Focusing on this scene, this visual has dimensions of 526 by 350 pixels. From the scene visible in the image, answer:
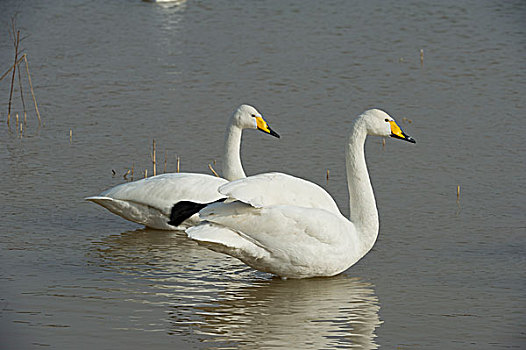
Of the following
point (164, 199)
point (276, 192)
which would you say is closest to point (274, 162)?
point (164, 199)

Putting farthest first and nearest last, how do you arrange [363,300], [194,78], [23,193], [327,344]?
[194,78]
[23,193]
[363,300]
[327,344]

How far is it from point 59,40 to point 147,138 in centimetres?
730

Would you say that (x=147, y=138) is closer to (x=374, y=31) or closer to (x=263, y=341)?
(x=263, y=341)

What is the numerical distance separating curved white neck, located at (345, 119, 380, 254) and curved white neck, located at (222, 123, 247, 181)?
1714 millimetres

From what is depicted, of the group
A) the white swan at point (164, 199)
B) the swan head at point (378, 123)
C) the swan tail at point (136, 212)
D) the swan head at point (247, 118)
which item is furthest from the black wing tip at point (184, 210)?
the swan head at point (378, 123)

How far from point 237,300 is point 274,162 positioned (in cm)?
413

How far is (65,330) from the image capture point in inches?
257

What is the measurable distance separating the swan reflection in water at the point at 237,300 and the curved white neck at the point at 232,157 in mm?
984

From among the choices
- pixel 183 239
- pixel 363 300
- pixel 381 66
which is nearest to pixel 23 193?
pixel 183 239

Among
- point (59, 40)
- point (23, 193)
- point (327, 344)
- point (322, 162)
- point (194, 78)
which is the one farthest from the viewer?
point (59, 40)

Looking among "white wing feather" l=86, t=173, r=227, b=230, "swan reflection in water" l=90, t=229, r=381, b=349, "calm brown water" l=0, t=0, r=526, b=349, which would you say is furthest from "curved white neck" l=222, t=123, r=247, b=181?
"swan reflection in water" l=90, t=229, r=381, b=349

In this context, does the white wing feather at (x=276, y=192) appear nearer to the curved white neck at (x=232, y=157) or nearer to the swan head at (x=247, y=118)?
the curved white neck at (x=232, y=157)

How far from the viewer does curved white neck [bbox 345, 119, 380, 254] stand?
25.7 feet

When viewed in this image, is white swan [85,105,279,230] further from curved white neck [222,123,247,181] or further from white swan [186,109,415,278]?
white swan [186,109,415,278]
